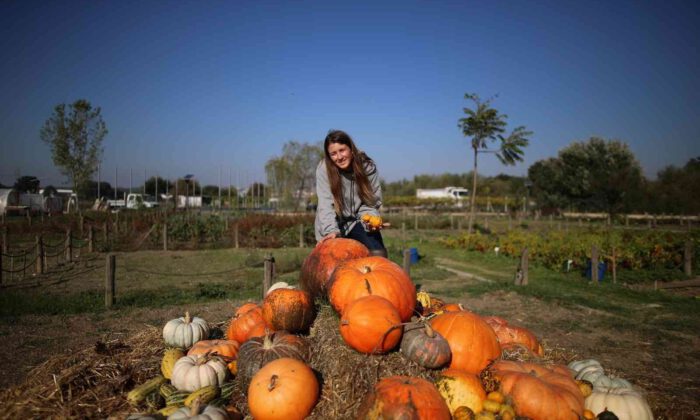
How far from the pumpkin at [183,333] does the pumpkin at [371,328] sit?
5.54 ft

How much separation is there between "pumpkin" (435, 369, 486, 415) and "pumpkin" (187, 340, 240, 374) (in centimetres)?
164

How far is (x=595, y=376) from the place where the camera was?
9.62ft

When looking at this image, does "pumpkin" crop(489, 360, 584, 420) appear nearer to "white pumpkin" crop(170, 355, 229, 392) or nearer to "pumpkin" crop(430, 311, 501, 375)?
"pumpkin" crop(430, 311, 501, 375)

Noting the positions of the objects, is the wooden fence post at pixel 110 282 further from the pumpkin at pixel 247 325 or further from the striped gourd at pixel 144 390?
the striped gourd at pixel 144 390

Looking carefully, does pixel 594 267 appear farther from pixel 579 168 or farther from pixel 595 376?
pixel 579 168

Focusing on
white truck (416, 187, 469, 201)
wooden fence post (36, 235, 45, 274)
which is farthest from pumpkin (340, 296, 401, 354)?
white truck (416, 187, 469, 201)

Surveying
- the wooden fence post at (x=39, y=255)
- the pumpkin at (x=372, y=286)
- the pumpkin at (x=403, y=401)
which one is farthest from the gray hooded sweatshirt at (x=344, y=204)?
the wooden fence post at (x=39, y=255)

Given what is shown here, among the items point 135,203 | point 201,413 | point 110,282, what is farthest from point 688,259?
point 135,203

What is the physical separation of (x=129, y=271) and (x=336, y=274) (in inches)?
402

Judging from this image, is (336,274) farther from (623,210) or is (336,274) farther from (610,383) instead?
(623,210)

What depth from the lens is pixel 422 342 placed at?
256cm

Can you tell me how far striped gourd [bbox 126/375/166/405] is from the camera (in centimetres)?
264

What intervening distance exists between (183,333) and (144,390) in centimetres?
84

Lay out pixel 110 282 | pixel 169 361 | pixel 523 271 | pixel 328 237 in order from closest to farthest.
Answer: pixel 169 361 → pixel 328 237 → pixel 110 282 → pixel 523 271
